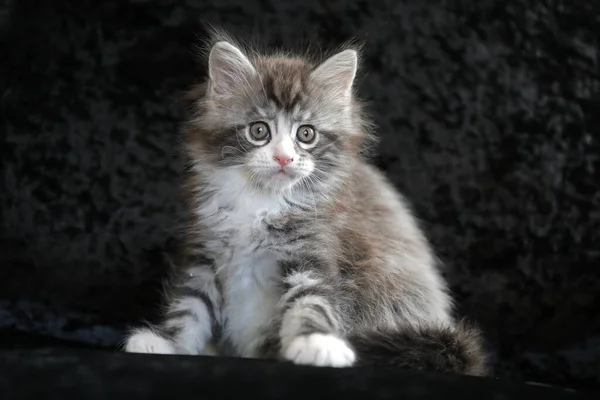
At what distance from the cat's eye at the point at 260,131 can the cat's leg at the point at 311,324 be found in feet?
1.06

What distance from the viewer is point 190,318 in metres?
2.17

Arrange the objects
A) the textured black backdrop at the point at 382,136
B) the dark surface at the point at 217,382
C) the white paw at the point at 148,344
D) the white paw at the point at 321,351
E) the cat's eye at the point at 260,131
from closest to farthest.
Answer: the dark surface at the point at 217,382 → the white paw at the point at 321,351 → the white paw at the point at 148,344 → the cat's eye at the point at 260,131 → the textured black backdrop at the point at 382,136

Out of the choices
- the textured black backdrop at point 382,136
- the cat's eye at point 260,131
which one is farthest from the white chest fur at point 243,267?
the textured black backdrop at point 382,136

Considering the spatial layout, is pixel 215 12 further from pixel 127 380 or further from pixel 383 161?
pixel 127 380

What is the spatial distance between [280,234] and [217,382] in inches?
19.5

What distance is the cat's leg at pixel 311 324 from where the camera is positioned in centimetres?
187

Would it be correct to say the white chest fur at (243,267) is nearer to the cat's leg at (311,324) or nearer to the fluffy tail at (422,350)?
the cat's leg at (311,324)

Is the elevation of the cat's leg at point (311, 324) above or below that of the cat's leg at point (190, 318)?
above

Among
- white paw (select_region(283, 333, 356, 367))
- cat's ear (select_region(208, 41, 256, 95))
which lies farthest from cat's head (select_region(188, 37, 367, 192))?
white paw (select_region(283, 333, 356, 367))

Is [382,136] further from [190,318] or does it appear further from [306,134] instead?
[190,318]

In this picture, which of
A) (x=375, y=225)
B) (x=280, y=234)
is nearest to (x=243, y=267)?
(x=280, y=234)

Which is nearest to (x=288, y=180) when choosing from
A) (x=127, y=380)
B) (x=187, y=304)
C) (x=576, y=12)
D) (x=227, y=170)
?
(x=227, y=170)

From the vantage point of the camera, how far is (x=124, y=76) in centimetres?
278

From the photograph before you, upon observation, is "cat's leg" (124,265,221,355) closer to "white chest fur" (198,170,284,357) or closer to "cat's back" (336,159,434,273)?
"white chest fur" (198,170,284,357)
